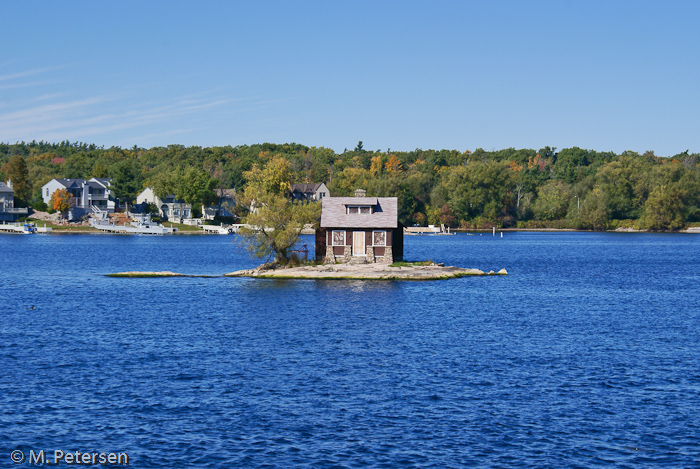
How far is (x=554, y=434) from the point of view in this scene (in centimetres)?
2456

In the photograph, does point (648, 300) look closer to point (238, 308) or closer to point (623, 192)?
point (238, 308)

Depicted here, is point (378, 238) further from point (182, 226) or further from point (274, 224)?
point (182, 226)

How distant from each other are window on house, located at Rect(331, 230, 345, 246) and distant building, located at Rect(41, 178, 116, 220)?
120m

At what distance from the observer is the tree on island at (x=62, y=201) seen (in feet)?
575

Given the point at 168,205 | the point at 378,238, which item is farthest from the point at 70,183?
the point at 378,238

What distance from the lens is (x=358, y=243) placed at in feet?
229

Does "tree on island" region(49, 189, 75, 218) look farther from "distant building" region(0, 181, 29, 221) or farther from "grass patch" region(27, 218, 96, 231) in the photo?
"distant building" region(0, 181, 29, 221)

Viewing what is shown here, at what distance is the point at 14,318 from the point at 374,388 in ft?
94.8

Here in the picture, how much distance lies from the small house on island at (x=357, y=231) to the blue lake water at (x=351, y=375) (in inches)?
222

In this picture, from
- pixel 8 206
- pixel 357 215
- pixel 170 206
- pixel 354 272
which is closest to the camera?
pixel 354 272

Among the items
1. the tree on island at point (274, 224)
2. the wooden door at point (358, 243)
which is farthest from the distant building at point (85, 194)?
the wooden door at point (358, 243)

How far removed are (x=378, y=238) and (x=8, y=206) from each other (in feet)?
455

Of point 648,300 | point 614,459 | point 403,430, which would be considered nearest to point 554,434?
point 614,459

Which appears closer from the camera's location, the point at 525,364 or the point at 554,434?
the point at 554,434
